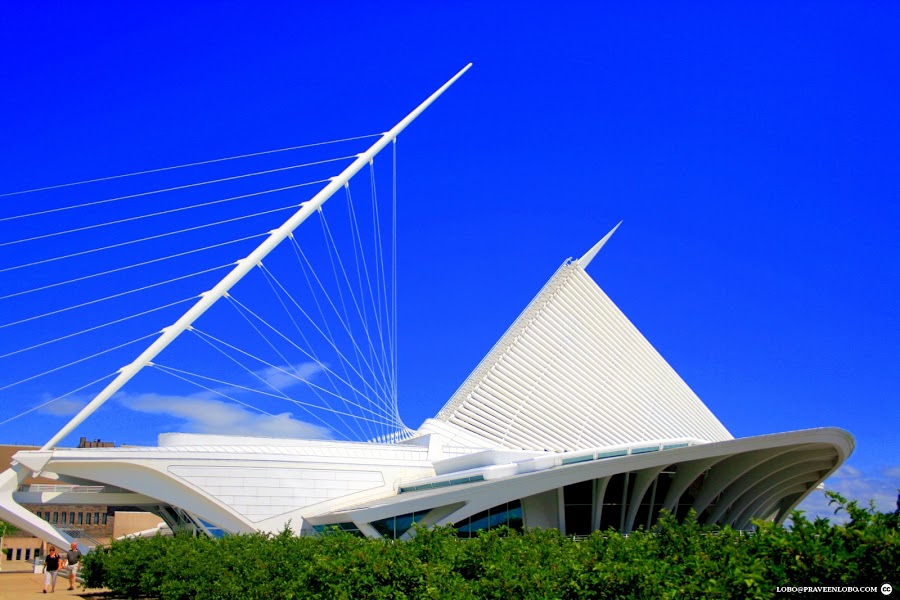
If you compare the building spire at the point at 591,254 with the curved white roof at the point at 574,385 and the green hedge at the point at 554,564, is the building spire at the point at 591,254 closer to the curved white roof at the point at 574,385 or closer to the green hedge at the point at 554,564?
the curved white roof at the point at 574,385

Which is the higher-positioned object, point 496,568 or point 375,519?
point 375,519

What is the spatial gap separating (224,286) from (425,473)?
36.5 feet

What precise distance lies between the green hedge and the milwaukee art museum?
10.6 m

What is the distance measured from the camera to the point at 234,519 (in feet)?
91.5

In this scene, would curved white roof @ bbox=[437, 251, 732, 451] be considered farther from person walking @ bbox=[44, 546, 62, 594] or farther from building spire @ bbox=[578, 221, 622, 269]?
person walking @ bbox=[44, 546, 62, 594]

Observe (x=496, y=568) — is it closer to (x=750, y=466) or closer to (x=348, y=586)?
(x=348, y=586)

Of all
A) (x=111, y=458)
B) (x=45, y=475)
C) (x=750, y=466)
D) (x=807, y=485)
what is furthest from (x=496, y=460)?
(x=807, y=485)

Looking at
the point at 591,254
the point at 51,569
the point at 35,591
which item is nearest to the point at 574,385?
the point at 591,254

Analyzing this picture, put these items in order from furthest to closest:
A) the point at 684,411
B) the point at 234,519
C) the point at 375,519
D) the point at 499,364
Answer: the point at 684,411
the point at 499,364
the point at 234,519
the point at 375,519

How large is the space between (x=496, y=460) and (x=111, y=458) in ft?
43.8

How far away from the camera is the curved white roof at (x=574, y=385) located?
120ft

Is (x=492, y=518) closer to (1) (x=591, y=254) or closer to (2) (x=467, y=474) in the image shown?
(2) (x=467, y=474)

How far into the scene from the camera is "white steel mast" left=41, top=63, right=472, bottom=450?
83.7 feet

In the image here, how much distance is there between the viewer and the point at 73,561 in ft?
82.3
